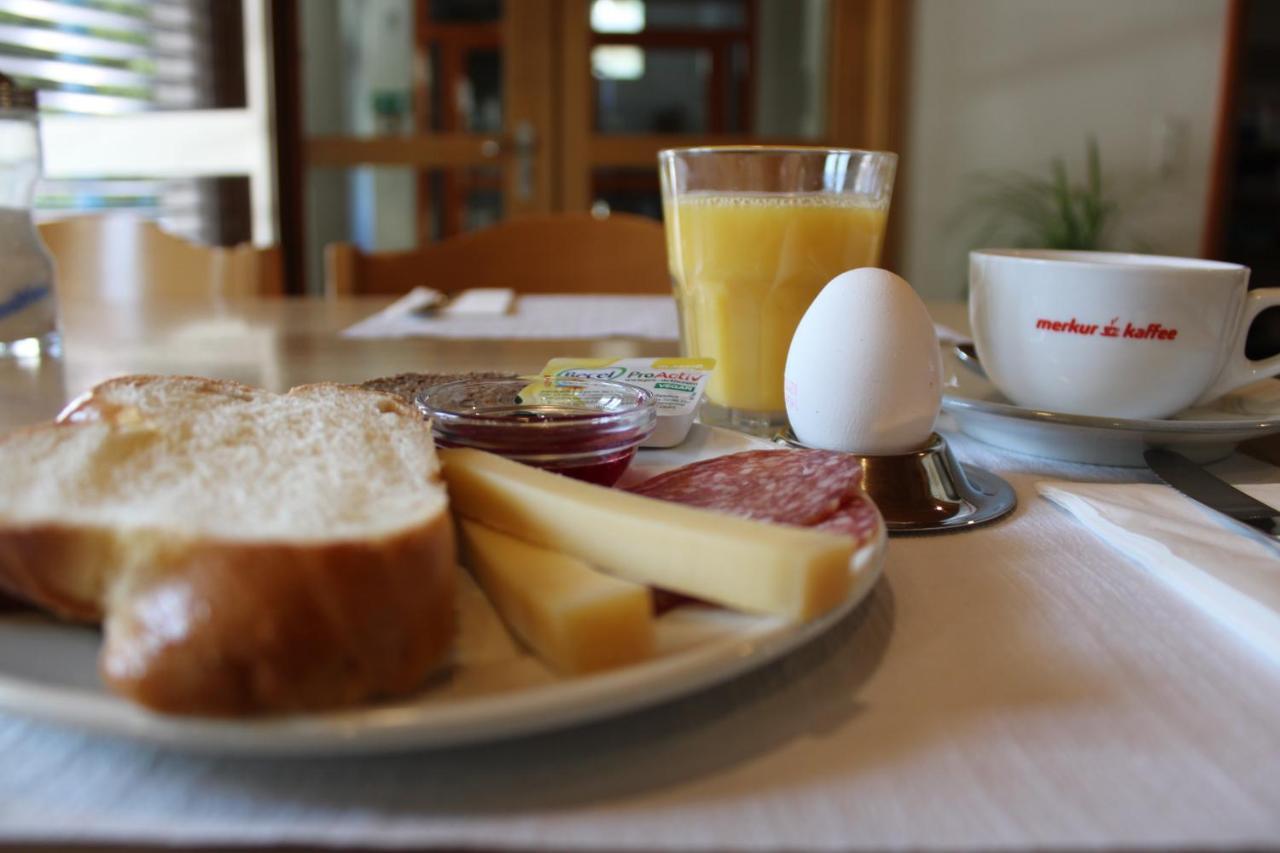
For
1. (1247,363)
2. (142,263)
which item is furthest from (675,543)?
(142,263)

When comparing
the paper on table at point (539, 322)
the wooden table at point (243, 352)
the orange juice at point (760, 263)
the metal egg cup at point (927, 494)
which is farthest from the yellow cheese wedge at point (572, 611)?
the paper on table at point (539, 322)

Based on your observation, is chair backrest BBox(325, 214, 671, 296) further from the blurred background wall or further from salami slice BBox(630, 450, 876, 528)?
the blurred background wall

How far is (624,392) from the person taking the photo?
668 millimetres

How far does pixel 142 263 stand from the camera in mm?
1922

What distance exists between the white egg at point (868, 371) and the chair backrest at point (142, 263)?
150 cm

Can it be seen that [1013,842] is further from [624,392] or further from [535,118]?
[535,118]

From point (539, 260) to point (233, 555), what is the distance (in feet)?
5.36

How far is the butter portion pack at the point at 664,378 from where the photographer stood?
2.25 feet

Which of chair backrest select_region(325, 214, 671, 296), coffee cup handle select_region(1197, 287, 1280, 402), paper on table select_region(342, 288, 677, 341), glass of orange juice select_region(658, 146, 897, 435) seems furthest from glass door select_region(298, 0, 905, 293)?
coffee cup handle select_region(1197, 287, 1280, 402)

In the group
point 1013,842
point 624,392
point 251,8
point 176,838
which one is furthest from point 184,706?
point 251,8

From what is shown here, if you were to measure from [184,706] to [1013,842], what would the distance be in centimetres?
26

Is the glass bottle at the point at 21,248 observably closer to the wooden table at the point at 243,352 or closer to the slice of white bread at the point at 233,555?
the wooden table at the point at 243,352

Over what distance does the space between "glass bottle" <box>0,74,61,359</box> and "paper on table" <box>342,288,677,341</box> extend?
0.35 meters

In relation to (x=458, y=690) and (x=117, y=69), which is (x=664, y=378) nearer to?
(x=458, y=690)
